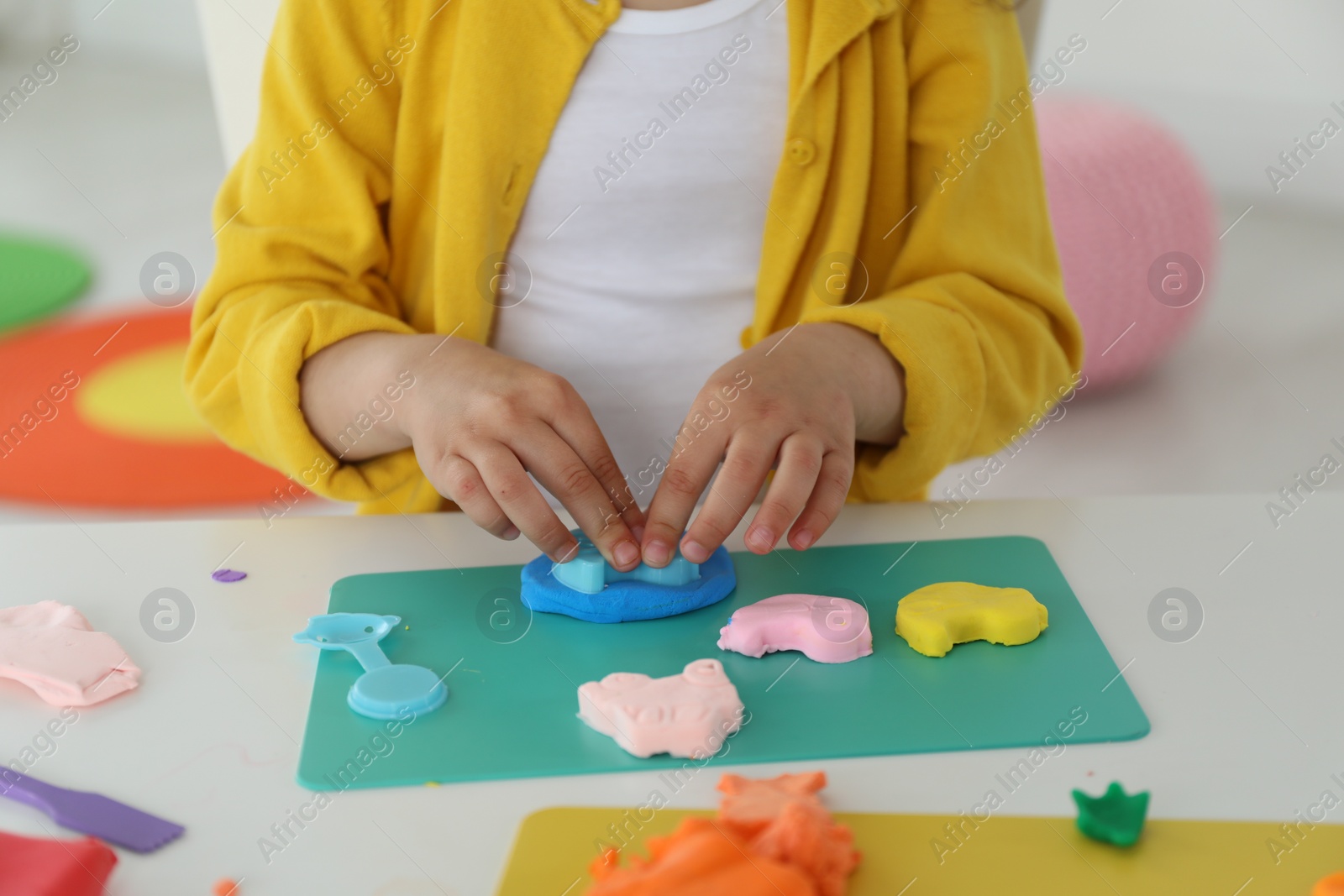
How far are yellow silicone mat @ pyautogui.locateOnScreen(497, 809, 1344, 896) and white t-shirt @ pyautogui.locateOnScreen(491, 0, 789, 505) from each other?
456 mm

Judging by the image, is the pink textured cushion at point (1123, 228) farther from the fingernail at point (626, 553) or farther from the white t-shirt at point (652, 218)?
the fingernail at point (626, 553)

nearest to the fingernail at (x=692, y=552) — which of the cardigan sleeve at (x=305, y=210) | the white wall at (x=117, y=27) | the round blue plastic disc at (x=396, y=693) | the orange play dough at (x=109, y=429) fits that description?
the round blue plastic disc at (x=396, y=693)

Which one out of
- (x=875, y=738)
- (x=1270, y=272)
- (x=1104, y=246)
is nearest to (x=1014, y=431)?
(x=875, y=738)

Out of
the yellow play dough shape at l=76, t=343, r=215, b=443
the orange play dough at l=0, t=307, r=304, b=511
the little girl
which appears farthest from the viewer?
the yellow play dough shape at l=76, t=343, r=215, b=443

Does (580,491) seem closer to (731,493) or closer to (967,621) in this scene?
(731,493)

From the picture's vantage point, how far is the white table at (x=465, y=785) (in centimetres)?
45

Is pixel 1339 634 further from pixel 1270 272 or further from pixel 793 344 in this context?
pixel 1270 272

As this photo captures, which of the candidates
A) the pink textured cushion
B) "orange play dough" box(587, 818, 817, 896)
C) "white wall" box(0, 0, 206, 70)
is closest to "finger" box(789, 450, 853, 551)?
"orange play dough" box(587, 818, 817, 896)

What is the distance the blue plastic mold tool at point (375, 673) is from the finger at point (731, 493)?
0.14m

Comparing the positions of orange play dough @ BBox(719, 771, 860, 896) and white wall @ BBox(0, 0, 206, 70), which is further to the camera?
white wall @ BBox(0, 0, 206, 70)

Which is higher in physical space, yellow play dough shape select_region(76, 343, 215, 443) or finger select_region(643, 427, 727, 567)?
finger select_region(643, 427, 727, 567)

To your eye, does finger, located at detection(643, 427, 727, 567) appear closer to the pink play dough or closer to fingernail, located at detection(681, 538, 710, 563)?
fingernail, located at detection(681, 538, 710, 563)

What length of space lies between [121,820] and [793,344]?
0.41 m

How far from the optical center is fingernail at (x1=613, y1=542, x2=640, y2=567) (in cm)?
60
